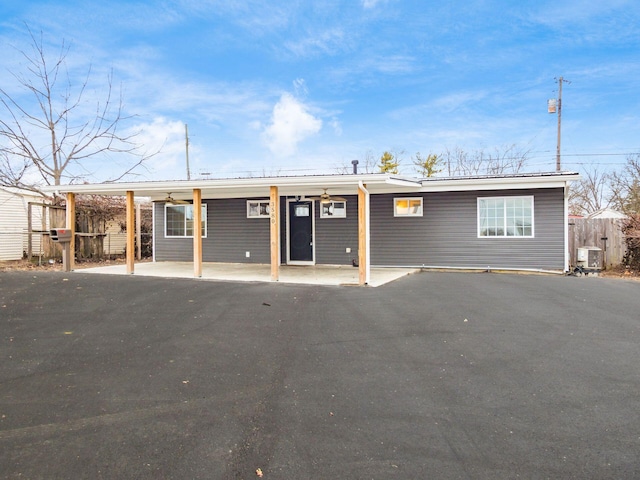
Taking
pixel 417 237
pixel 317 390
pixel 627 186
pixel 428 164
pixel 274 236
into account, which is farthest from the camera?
pixel 428 164

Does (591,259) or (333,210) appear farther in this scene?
(333,210)

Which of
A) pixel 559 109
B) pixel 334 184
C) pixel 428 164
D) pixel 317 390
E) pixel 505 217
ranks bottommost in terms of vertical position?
pixel 317 390

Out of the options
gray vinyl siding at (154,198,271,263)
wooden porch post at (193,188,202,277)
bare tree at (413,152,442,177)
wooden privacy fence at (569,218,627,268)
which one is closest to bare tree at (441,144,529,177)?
bare tree at (413,152,442,177)

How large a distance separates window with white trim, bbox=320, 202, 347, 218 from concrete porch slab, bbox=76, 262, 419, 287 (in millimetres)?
1457

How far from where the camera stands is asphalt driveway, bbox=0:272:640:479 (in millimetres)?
2289

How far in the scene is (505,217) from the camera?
1091cm

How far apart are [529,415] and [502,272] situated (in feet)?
28.3

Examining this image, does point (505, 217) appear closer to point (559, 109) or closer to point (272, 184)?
point (272, 184)

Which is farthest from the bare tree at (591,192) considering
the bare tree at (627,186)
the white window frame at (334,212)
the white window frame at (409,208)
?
the white window frame at (334,212)

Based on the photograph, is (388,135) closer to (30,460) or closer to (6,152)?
(6,152)

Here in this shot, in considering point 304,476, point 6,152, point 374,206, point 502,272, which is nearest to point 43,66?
point 6,152

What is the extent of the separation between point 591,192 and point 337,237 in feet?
75.7

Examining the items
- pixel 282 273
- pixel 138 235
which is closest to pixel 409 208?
pixel 282 273

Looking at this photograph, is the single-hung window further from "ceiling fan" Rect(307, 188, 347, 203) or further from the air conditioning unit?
"ceiling fan" Rect(307, 188, 347, 203)
